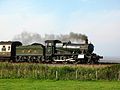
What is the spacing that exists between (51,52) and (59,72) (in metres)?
11.1

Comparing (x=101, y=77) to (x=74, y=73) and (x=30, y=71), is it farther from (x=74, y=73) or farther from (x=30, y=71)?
(x=30, y=71)

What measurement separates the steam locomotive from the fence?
692 cm

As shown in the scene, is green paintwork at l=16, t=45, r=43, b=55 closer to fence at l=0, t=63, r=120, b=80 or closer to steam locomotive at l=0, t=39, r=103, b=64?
steam locomotive at l=0, t=39, r=103, b=64

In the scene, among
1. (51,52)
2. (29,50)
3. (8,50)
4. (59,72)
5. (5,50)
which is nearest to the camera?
(59,72)

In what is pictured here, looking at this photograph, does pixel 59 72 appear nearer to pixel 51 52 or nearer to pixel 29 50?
pixel 51 52

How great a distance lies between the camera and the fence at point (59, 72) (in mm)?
44406

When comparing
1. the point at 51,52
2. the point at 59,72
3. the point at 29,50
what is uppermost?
the point at 29,50

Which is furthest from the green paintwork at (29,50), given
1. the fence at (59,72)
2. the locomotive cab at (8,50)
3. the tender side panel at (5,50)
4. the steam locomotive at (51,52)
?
the fence at (59,72)

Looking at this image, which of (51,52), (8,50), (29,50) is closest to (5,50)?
(8,50)

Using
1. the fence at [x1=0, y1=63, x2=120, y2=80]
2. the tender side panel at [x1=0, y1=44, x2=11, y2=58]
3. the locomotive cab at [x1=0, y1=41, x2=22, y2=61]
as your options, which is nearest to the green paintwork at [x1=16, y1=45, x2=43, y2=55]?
the locomotive cab at [x1=0, y1=41, x2=22, y2=61]

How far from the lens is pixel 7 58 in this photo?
63188 millimetres

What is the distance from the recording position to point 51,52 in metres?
57.3

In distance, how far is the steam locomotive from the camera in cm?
5412

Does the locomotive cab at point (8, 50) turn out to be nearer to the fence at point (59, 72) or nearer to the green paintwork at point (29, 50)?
the green paintwork at point (29, 50)
